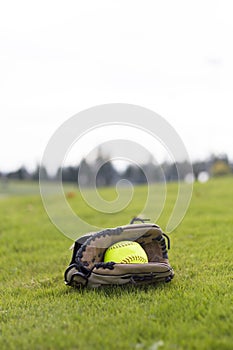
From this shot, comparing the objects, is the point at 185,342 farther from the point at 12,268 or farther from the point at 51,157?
the point at 12,268

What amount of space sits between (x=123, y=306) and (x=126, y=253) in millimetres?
688

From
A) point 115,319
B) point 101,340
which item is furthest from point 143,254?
point 101,340

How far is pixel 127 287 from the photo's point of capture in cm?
361

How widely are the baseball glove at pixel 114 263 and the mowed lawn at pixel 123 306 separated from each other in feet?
0.29

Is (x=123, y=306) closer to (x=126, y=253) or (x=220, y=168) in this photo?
(x=126, y=253)

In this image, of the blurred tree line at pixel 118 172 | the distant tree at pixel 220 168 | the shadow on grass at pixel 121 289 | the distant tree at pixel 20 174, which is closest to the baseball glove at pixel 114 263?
the shadow on grass at pixel 121 289

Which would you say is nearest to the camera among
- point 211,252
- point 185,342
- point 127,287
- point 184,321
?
point 185,342

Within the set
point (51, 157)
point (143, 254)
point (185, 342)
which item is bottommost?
point (185, 342)

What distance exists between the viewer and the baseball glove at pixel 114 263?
141 inches

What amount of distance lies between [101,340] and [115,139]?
9.35 ft

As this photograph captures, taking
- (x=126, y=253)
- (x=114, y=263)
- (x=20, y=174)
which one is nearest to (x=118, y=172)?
(x=126, y=253)

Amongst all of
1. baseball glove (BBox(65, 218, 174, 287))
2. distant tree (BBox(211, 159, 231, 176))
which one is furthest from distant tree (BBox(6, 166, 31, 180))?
baseball glove (BBox(65, 218, 174, 287))

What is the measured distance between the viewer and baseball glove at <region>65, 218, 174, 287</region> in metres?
3.57

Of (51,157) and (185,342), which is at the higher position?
(51,157)
